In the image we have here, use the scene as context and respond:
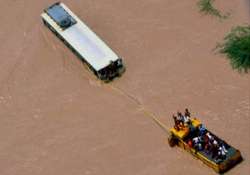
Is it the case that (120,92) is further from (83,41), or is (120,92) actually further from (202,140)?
(202,140)

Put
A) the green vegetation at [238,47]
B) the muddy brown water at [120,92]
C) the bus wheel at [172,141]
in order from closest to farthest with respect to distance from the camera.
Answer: the bus wheel at [172,141]
the muddy brown water at [120,92]
the green vegetation at [238,47]

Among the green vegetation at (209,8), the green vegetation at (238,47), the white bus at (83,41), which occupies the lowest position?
the green vegetation at (238,47)

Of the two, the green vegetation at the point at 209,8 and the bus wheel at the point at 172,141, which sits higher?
the green vegetation at the point at 209,8

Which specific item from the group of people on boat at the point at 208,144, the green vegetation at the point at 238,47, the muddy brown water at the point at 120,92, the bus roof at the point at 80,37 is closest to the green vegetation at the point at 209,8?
the muddy brown water at the point at 120,92

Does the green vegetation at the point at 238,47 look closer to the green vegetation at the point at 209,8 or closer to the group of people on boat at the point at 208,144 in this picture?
the green vegetation at the point at 209,8

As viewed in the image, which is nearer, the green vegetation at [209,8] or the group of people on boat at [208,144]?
the group of people on boat at [208,144]

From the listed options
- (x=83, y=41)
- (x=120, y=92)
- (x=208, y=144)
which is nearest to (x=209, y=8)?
(x=83, y=41)

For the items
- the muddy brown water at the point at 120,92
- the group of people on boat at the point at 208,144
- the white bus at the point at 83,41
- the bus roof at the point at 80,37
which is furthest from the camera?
the bus roof at the point at 80,37
